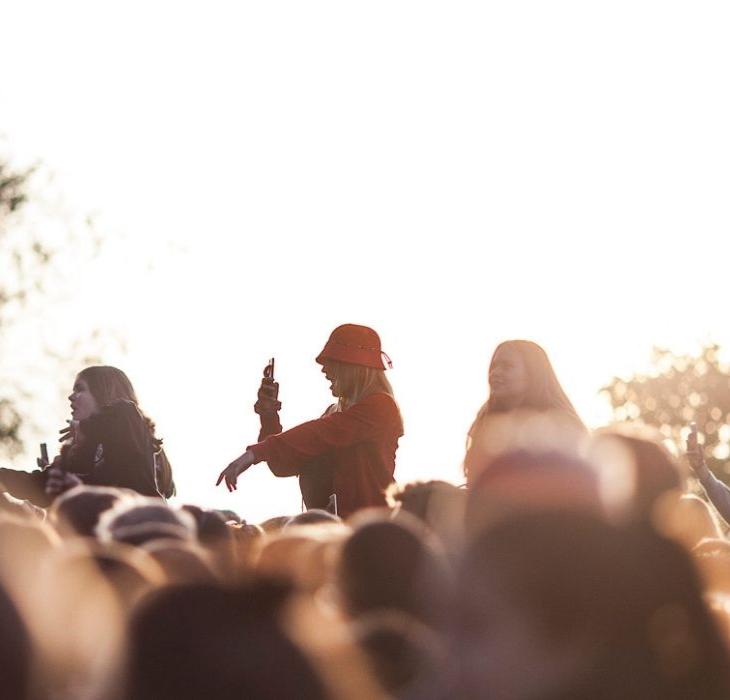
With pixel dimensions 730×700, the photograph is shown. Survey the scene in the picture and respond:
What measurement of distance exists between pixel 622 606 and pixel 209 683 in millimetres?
580

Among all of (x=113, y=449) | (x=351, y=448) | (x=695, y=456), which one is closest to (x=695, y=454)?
(x=695, y=456)

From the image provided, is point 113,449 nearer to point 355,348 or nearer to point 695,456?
point 355,348

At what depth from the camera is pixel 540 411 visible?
5391 mm

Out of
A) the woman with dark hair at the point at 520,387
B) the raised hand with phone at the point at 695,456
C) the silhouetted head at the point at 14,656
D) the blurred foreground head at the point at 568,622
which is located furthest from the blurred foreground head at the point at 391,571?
the raised hand with phone at the point at 695,456

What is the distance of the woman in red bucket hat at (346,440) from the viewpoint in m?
5.68

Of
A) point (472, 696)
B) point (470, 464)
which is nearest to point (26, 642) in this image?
point (472, 696)

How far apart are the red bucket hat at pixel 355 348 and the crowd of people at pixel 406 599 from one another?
12.6ft

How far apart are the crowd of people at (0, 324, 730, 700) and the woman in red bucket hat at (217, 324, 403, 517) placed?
3.21 meters

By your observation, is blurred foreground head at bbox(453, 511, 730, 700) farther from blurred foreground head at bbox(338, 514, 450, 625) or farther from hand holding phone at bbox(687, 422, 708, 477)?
hand holding phone at bbox(687, 422, 708, 477)

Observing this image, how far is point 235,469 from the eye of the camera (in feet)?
18.5

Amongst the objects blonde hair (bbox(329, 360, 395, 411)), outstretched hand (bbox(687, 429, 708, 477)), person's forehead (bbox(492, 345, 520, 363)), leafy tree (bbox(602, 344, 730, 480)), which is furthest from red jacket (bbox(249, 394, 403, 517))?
leafy tree (bbox(602, 344, 730, 480))

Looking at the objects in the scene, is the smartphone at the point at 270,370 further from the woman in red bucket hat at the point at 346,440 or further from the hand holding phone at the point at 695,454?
the hand holding phone at the point at 695,454

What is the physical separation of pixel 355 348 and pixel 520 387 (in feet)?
3.63

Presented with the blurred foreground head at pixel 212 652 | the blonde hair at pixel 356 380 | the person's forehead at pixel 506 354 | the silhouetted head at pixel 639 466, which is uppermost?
the blonde hair at pixel 356 380
